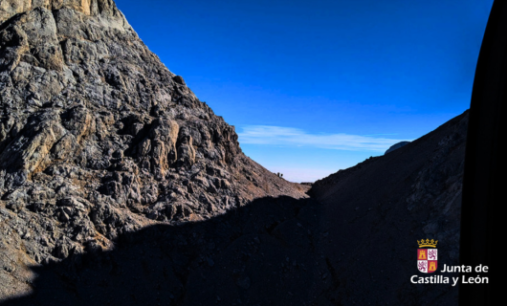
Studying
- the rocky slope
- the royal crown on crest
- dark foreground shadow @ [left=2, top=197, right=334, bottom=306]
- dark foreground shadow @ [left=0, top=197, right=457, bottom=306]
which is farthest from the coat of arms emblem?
dark foreground shadow @ [left=2, top=197, right=334, bottom=306]

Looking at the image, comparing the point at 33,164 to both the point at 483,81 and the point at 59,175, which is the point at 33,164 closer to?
the point at 59,175

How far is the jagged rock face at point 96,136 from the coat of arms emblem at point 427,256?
31.2ft

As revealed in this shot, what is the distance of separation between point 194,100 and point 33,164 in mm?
10037

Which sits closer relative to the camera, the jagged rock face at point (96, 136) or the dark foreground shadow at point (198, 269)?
the dark foreground shadow at point (198, 269)

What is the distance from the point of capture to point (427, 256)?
37.0 feet

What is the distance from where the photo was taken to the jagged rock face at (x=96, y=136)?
41.3 feet

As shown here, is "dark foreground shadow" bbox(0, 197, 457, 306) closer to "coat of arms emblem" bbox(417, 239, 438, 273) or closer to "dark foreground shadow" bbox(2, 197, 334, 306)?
"dark foreground shadow" bbox(2, 197, 334, 306)

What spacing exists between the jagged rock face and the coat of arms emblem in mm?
9502

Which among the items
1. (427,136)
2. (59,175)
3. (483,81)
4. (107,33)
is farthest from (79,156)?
(427,136)

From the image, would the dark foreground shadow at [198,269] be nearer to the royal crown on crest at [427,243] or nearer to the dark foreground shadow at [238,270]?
the dark foreground shadow at [238,270]

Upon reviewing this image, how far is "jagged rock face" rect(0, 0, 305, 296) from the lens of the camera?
12602 mm

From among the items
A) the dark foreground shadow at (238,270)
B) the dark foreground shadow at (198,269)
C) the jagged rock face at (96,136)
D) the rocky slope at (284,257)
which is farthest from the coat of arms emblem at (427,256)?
the jagged rock face at (96,136)

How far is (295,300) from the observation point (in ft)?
42.1

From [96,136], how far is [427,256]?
16.0 metres
